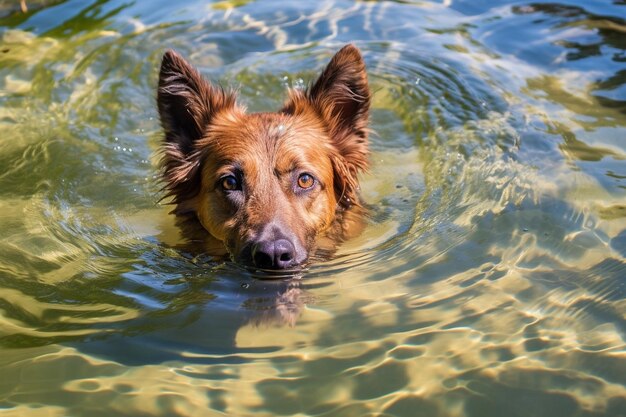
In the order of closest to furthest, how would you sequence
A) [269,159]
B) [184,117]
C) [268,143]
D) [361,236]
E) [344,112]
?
[269,159]
[268,143]
[361,236]
[184,117]
[344,112]

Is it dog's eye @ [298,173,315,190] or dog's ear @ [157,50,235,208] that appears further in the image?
dog's ear @ [157,50,235,208]

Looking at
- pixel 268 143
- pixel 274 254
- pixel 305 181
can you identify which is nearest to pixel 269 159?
pixel 268 143

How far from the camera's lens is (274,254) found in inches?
214

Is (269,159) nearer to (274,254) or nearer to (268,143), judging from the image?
(268,143)

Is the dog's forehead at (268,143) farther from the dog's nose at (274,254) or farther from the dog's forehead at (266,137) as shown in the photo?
the dog's nose at (274,254)

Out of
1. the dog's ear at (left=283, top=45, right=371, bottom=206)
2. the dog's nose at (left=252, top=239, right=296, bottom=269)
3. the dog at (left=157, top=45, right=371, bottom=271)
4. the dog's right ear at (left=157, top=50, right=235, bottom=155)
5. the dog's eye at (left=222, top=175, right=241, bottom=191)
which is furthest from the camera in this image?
the dog's ear at (left=283, top=45, right=371, bottom=206)

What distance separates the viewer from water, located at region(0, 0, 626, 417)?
452 centimetres

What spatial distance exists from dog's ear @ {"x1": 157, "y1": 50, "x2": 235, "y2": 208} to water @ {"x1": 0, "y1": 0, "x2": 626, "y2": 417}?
1.91 ft

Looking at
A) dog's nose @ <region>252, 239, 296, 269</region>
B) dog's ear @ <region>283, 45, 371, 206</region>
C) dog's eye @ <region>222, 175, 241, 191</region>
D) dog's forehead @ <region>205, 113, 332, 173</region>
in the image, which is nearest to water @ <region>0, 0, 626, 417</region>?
dog's nose @ <region>252, 239, 296, 269</region>

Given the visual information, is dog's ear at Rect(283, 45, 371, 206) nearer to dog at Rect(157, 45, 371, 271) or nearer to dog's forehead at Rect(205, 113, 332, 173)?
dog at Rect(157, 45, 371, 271)

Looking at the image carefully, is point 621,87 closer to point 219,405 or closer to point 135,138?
point 135,138

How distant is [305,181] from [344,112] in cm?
104

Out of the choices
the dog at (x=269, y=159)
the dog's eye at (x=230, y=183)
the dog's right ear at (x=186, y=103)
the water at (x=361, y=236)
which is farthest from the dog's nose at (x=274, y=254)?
the dog's right ear at (x=186, y=103)

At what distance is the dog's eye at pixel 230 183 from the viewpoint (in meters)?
6.24
